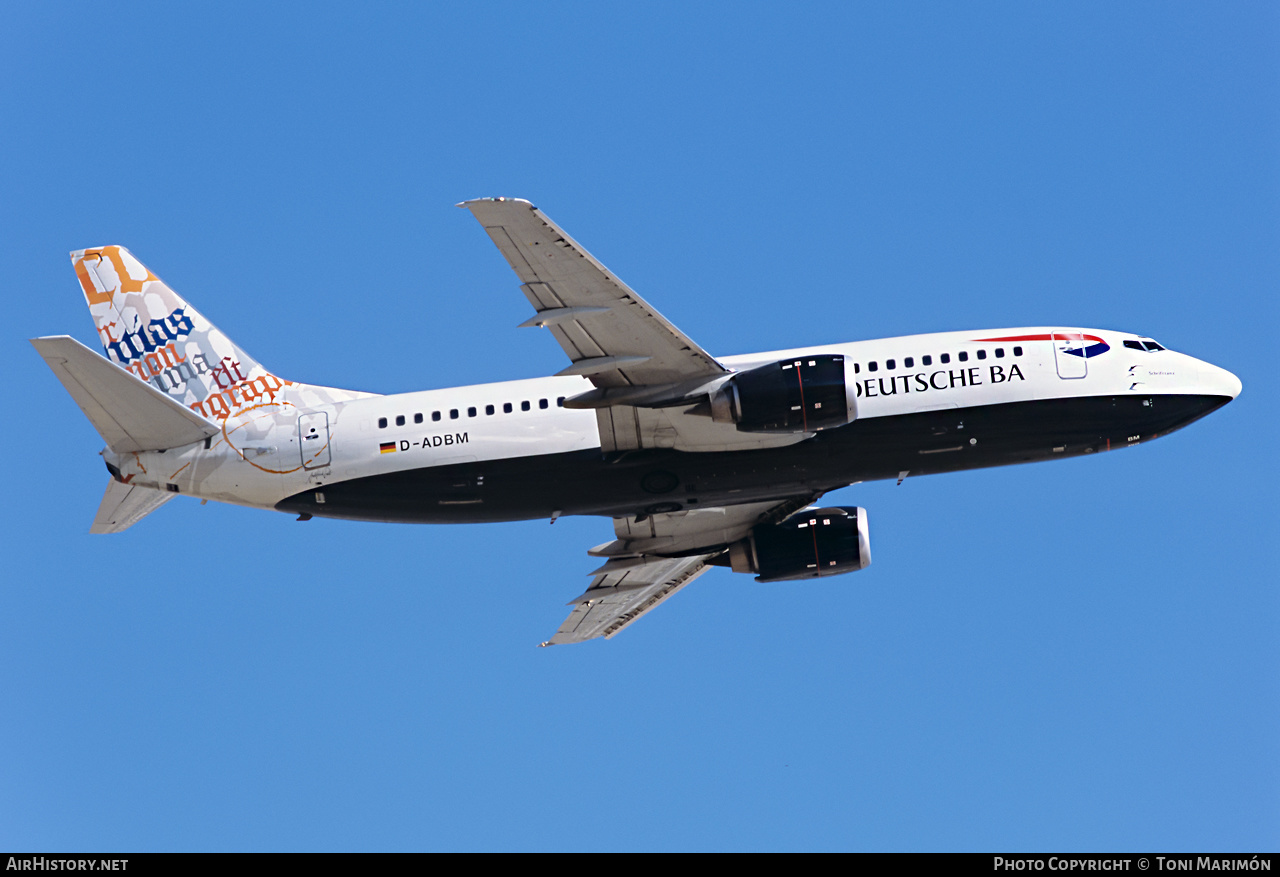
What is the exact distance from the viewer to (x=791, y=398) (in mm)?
36500

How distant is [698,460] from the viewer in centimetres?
3831

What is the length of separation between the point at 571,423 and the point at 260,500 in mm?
9249

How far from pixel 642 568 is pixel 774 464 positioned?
918 cm

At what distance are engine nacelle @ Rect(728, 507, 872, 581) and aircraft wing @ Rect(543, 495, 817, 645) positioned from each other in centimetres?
114

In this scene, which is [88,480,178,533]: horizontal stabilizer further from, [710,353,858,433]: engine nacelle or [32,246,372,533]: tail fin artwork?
[710,353,858,433]: engine nacelle

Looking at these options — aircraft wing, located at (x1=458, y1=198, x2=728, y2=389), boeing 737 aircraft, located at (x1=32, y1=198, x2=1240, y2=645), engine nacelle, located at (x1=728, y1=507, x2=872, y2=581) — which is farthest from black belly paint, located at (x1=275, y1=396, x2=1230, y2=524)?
engine nacelle, located at (x1=728, y1=507, x2=872, y2=581)

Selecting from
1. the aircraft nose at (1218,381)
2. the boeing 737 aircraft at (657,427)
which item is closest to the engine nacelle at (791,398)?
the boeing 737 aircraft at (657,427)

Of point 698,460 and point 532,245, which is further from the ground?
point 532,245

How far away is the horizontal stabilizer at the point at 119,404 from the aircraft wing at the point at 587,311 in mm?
11005

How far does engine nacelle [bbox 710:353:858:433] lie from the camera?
3647 cm

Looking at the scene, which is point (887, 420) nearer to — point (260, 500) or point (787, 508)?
point (787, 508)

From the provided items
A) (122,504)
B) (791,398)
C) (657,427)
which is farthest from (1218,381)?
(122,504)
